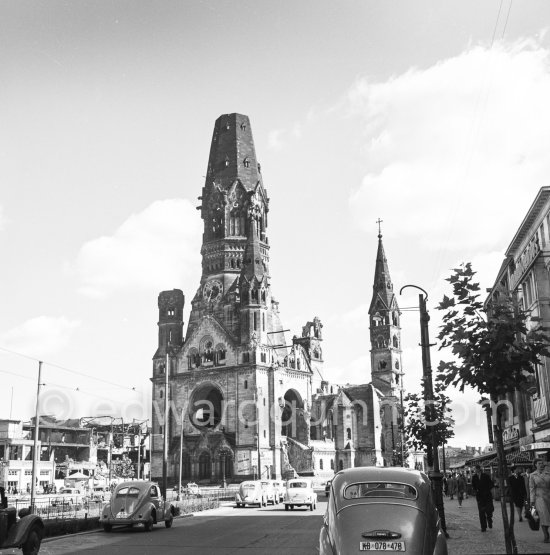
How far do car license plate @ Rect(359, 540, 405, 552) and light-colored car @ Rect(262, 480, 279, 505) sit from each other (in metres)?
32.5

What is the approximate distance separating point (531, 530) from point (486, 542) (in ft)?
9.46

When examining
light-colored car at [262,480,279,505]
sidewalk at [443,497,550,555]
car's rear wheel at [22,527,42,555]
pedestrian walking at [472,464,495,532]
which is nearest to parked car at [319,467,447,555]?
sidewalk at [443,497,550,555]

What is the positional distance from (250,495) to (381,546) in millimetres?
30143

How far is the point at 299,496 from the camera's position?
3550cm

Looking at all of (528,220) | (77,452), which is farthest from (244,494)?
(77,452)

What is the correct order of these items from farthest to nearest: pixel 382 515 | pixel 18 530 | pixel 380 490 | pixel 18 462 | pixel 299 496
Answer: pixel 18 462
pixel 299 496
pixel 18 530
pixel 380 490
pixel 382 515

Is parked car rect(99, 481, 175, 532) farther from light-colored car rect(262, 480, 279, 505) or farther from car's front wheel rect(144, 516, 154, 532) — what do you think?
light-colored car rect(262, 480, 279, 505)

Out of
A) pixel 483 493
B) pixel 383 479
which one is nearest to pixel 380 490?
pixel 383 479

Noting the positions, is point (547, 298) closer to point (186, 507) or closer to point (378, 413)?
point (186, 507)

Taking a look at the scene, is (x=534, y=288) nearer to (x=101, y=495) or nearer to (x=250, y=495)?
(x=250, y=495)

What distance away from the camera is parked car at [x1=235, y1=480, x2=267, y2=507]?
3894cm

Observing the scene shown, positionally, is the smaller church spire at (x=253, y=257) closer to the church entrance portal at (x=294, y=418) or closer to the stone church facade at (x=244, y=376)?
the stone church facade at (x=244, y=376)

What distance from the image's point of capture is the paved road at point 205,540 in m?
17.4

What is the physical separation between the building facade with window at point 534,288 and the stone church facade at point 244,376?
29.8 m
